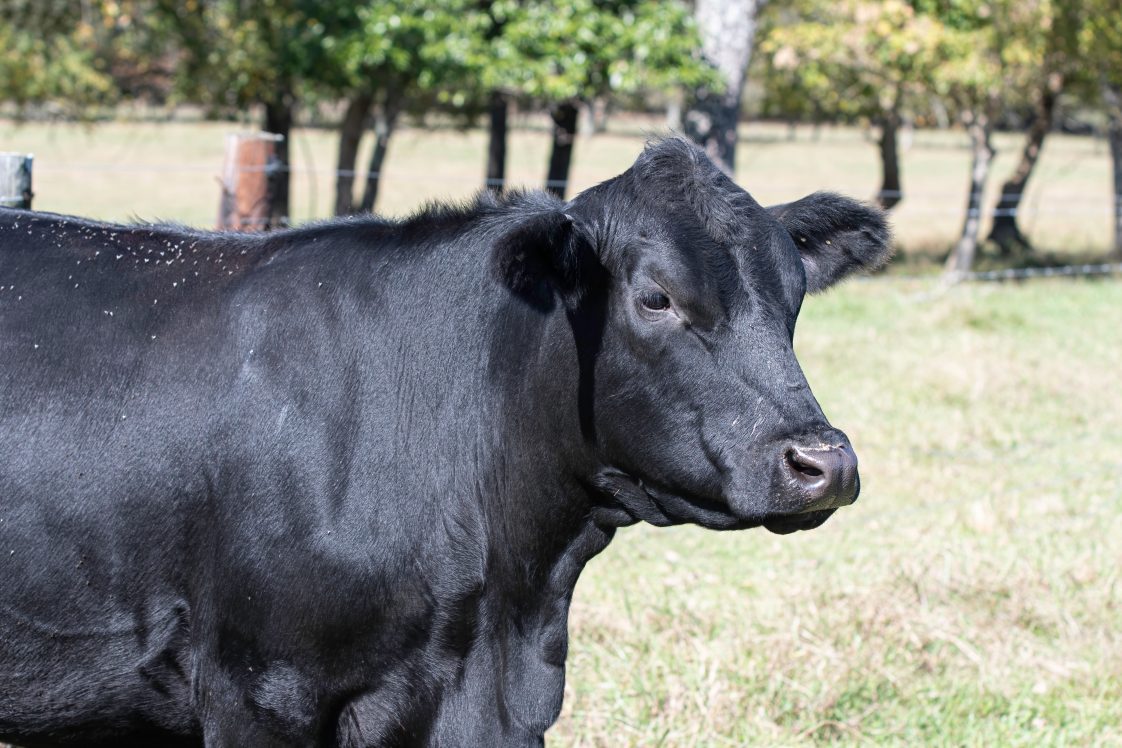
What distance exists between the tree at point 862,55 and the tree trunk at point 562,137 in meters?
2.97

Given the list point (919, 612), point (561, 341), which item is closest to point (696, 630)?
point (919, 612)

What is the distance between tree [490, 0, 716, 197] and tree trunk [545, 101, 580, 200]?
1947 mm

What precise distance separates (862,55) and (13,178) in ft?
44.4

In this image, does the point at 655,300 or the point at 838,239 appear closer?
the point at 655,300

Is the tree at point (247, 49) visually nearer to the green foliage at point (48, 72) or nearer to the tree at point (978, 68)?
the green foliage at point (48, 72)

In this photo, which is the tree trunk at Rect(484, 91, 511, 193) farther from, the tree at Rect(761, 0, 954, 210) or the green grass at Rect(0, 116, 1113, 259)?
the tree at Rect(761, 0, 954, 210)

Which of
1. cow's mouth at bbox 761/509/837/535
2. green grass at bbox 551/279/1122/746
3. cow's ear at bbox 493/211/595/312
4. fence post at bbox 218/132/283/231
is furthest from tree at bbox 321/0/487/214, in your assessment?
cow's mouth at bbox 761/509/837/535

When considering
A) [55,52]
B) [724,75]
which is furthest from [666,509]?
[55,52]

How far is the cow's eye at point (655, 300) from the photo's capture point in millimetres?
2680

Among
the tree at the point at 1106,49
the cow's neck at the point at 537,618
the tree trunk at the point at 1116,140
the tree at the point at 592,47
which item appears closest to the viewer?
the cow's neck at the point at 537,618

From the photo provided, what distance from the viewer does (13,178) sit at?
4.26 meters

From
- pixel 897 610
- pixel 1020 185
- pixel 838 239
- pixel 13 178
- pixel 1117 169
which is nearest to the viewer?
pixel 838 239

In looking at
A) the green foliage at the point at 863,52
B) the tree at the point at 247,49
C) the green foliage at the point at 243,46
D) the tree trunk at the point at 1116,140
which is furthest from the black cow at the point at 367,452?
the tree trunk at the point at 1116,140

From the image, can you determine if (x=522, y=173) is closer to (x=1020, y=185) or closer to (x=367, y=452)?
(x=1020, y=185)
